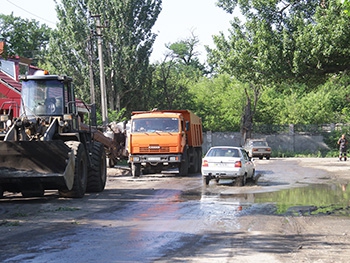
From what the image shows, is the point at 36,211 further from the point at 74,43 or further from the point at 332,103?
the point at 332,103

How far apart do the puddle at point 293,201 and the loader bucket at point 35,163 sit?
156 inches

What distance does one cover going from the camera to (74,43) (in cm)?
4878

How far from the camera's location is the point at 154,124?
89.3 ft

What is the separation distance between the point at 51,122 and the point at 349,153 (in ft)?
121

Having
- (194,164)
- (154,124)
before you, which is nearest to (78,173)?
(154,124)

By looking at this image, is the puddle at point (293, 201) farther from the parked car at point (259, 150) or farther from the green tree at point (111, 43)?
the green tree at point (111, 43)

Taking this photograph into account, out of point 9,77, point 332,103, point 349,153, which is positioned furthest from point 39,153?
point 332,103

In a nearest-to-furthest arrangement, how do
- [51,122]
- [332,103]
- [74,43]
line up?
1. [51,122]
2. [74,43]
3. [332,103]

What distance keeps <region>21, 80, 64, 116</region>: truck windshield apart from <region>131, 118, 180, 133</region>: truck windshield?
9.02 meters

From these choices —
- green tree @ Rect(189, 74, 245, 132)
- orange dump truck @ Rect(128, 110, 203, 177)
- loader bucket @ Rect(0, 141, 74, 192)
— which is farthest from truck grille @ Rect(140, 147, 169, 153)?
green tree @ Rect(189, 74, 245, 132)

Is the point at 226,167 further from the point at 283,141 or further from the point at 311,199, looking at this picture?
the point at 283,141

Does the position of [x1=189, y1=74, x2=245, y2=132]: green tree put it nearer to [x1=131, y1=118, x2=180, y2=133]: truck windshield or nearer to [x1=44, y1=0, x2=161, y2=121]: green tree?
[x1=44, y1=0, x2=161, y2=121]: green tree

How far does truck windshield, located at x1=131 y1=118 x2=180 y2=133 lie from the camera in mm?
27125

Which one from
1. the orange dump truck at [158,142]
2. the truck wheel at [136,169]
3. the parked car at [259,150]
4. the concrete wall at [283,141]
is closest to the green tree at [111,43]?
the parked car at [259,150]
